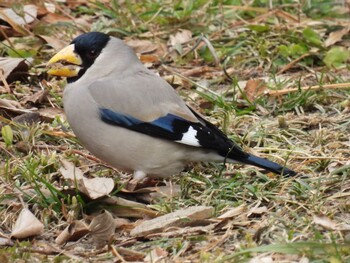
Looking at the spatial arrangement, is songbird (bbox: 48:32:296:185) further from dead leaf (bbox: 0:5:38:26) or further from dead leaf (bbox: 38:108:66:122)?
dead leaf (bbox: 0:5:38:26)

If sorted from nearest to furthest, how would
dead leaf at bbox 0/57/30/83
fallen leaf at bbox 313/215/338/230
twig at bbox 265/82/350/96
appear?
fallen leaf at bbox 313/215/338/230 < twig at bbox 265/82/350/96 < dead leaf at bbox 0/57/30/83

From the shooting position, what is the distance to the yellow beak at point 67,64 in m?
4.94

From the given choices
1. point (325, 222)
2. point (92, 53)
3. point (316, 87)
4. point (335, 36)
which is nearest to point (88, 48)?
point (92, 53)

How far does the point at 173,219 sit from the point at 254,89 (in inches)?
79.4

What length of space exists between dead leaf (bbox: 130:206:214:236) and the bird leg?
0.49 m

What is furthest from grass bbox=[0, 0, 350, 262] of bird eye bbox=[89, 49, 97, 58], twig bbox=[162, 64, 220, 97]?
bird eye bbox=[89, 49, 97, 58]

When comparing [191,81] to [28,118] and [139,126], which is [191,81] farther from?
[139,126]

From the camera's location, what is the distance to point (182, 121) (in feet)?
15.6

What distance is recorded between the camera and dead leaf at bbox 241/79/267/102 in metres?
5.93

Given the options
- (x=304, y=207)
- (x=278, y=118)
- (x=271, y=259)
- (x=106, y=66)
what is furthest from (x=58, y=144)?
(x=271, y=259)

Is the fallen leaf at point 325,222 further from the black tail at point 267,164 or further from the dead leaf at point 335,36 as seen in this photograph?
the dead leaf at point 335,36

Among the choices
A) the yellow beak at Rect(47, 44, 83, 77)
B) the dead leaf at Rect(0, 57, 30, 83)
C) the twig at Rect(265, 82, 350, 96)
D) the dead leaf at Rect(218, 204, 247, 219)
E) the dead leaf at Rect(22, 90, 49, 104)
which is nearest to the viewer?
the dead leaf at Rect(218, 204, 247, 219)

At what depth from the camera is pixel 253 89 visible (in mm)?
5977

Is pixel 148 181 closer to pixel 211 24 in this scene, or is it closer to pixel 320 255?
pixel 320 255
